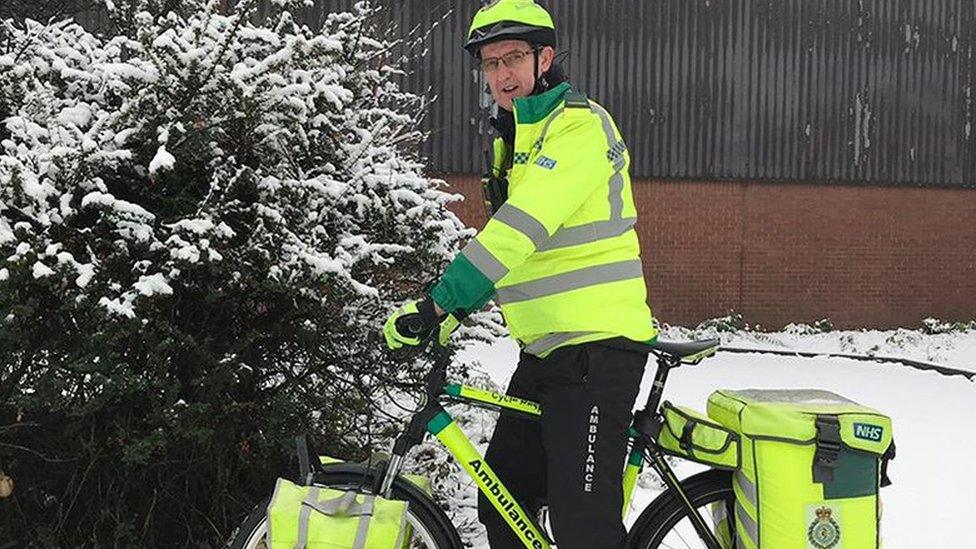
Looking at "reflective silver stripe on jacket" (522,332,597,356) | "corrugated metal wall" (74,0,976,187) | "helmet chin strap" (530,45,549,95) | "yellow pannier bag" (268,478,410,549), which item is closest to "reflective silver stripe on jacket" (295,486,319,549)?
"yellow pannier bag" (268,478,410,549)

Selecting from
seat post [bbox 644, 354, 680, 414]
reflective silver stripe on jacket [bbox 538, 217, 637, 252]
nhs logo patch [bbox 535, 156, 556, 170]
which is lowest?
seat post [bbox 644, 354, 680, 414]

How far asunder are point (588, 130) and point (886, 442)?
1297mm

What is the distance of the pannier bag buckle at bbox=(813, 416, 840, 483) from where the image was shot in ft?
9.09

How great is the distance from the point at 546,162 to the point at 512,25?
446 millimetres

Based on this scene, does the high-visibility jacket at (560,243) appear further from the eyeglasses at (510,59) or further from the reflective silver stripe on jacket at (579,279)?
the eyeglasses at (510,59)

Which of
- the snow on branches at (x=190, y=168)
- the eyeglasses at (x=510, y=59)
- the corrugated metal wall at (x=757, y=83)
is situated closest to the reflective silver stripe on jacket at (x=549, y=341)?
the eyeglasses at (x=510, y=59)

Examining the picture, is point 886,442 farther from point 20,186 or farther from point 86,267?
point 20,186

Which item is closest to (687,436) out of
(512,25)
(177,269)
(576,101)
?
(576,101)

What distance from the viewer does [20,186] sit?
336cm

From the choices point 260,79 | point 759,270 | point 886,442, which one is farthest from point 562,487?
point 759,270

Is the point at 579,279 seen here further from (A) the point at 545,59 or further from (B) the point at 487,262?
(A) the point at 545,59

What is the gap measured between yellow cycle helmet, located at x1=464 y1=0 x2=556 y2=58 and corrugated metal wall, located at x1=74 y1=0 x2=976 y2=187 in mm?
8557

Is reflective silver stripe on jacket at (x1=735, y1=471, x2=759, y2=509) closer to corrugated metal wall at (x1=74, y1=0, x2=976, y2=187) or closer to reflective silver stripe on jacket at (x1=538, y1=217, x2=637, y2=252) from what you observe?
reflective silver stripe on jacket at (x1=538, y1=217, x2=637, y2=252)

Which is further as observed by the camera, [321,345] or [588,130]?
[321,345]
